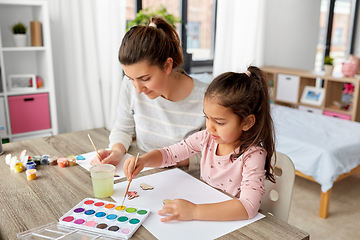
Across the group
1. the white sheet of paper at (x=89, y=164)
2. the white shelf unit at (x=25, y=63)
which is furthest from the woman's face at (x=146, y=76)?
the white shelf unit at (x=25, y=63)

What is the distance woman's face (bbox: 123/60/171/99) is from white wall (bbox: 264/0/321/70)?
3.17 m

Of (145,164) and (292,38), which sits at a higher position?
(292,38)

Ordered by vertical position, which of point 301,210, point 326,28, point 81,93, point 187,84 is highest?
point 326,28

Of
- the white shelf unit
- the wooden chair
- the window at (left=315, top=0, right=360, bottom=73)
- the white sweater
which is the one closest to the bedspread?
the white sweater

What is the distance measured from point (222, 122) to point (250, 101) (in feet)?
0.34

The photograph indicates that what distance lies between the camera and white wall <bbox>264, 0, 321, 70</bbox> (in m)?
4.05

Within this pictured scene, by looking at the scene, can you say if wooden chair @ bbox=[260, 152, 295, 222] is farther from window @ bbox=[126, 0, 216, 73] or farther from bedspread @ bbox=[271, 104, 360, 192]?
window @ bbox=[126, 0, 216, 73]

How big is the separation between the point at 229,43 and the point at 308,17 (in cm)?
142

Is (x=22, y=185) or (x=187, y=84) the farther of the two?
(x=187, y=84)

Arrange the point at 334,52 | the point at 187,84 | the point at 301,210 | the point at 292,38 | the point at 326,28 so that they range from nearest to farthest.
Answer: the point at 187,84 < the point at 301,210 < the point at 292,38 < the point at 326,28 < the point at 334,52

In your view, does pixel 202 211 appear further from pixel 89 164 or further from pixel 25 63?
pixel 25 63

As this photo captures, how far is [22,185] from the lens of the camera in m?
1.00

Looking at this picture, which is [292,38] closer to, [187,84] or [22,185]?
[187,84]

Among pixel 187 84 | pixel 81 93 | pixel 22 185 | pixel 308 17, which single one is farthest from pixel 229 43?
pixel 22 185
